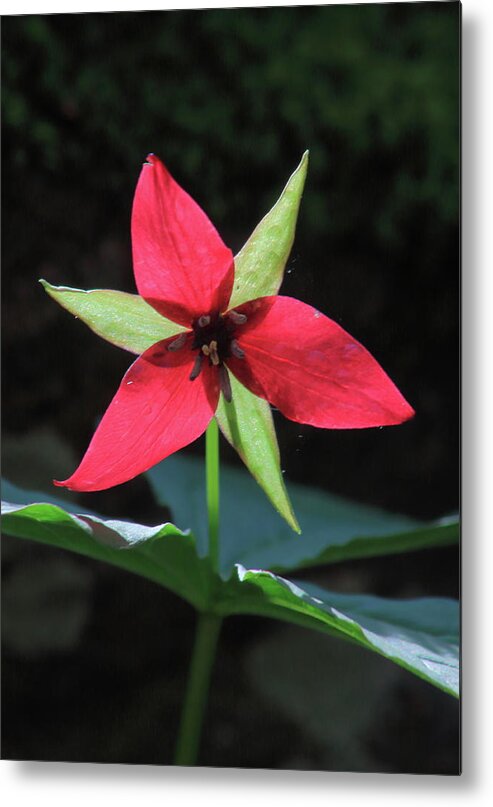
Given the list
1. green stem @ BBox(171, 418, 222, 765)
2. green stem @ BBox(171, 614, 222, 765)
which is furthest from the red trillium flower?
green stem @ BBox(171, 614, 222, 765)

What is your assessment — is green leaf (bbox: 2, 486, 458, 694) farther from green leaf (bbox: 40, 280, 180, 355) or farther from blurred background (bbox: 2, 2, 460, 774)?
green leaf (bbox: 40, 280, 180, 355)

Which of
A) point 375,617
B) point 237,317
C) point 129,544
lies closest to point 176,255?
point 237,317

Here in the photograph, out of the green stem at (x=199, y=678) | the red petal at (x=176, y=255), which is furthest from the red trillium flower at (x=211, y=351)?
the green stem at (x=199, y=678)

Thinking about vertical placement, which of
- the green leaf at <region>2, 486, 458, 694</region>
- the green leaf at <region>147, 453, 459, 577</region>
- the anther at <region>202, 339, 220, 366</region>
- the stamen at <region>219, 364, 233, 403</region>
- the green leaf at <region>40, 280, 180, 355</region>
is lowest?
the green leaf at <region>2, 486, 458, 694</region>

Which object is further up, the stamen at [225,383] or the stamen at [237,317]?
the stamen at [237,317]

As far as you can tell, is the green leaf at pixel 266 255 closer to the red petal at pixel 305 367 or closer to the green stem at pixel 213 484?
the red petal at pixel 305 367

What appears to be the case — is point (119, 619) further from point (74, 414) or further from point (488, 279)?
point (488, 279)

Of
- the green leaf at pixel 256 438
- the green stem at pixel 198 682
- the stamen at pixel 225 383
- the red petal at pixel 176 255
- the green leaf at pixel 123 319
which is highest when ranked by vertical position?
the red petal at pixel 176 255
